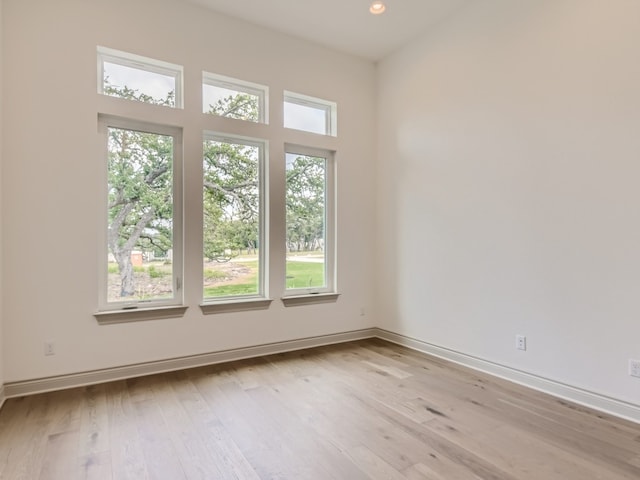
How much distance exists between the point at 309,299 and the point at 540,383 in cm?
219

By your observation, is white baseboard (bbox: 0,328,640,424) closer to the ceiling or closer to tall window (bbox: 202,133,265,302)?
tall window (bbox: 202,133,265,302)

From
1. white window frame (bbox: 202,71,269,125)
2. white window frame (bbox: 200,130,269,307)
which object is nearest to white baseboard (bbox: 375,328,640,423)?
white window frame (bbox: 200,130,269,307)

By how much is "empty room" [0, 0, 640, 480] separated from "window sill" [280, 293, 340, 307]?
0.04m

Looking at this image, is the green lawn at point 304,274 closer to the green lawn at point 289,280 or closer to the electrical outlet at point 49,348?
the green lawn at point 289,280

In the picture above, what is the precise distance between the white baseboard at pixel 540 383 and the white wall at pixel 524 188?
54mm

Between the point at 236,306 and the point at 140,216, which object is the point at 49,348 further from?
the point at 236,306

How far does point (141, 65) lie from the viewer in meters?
3.23

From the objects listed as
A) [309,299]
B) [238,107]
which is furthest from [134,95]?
[309,299]

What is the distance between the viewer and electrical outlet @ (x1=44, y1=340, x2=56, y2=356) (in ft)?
9.09

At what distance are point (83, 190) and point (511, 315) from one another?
3.58m

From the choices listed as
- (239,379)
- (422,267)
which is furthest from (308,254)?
(239,379)

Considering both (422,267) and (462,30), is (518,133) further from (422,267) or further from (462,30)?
(422,267)

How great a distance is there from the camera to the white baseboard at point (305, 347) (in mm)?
2520

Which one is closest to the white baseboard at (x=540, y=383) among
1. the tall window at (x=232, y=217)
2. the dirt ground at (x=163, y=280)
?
the tall window at (x=232, y=217)
